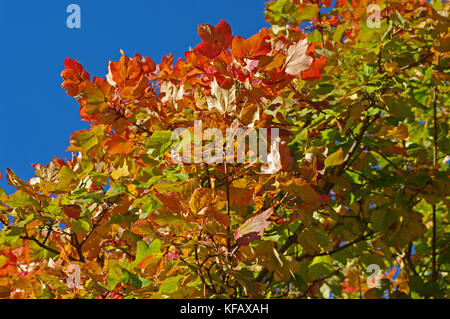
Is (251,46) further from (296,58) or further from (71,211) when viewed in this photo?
(71,211)

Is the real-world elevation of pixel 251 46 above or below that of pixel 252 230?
above

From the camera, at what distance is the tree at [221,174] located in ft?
4.06

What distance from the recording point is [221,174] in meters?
1.41

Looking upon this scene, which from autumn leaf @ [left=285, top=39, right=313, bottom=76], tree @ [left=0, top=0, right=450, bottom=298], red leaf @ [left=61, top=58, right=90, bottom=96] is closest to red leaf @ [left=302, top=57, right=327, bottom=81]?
tree @ [left=0, top=0, right=450, bottom=298]

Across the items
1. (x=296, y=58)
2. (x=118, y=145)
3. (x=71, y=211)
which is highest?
(x=296, y=58)

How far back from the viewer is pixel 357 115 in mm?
1780

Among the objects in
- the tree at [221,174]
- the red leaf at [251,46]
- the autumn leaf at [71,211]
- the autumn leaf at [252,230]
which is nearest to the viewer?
the autumn leaf at [252,230]

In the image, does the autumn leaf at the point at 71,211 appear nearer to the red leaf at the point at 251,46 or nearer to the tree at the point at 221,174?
the tree at the point at 221,174

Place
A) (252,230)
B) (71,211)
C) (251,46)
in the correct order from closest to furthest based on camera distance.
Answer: (252,230) < (251,46) < (71,211)

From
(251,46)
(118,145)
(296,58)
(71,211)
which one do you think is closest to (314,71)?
(296,58)

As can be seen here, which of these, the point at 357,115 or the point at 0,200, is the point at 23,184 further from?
the point at 357,115

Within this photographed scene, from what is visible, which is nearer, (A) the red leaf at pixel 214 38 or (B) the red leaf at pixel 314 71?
(A) the red leaf at pixel 214 38

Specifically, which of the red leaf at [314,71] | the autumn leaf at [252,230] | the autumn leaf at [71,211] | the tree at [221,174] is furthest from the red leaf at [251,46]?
the autumn leaf at [71,211]

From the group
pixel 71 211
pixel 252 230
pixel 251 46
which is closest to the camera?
pixel 252 230
